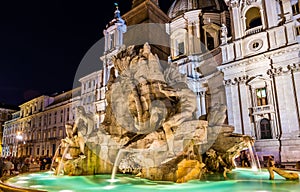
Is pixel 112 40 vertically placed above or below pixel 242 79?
above

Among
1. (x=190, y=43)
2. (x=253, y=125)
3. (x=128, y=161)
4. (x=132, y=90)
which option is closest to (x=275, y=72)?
(x=253, y=125)

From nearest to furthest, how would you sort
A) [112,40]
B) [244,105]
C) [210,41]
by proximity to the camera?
[244,105]
[210,41]
[112,40]

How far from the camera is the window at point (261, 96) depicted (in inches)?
867

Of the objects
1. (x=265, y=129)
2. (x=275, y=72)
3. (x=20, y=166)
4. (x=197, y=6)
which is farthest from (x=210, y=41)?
(x=20, y=166)

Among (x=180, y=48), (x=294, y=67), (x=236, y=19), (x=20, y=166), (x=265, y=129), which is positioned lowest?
(x=20, y=166)

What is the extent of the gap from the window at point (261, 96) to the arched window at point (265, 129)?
166 centimetres

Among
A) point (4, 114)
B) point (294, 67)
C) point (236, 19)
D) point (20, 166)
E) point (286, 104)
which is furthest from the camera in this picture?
point (4, 114)

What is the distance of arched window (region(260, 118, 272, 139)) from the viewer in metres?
21.1

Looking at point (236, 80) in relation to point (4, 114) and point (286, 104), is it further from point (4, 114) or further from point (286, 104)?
point (4, 114)

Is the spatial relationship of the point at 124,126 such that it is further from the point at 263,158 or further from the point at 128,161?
the point at 263,158

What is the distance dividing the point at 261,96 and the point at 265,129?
3.15 metres

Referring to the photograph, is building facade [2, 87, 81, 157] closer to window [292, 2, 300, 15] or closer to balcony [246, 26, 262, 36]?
balcony [246, 26, 262, 36]

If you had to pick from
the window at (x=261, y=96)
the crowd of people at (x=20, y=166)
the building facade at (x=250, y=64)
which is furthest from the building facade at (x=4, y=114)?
the window at (x=261, y=96)

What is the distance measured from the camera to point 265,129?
21391 mm
